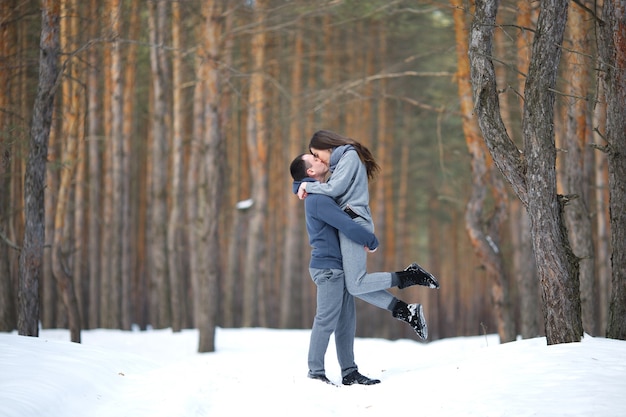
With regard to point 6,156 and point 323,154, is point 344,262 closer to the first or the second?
point 323,154

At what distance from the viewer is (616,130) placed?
21.8 feet

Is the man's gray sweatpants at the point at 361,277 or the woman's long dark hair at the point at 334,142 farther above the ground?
the woman's long dark hair at the point at 334,142

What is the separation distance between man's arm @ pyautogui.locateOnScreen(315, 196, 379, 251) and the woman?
0.07 metres

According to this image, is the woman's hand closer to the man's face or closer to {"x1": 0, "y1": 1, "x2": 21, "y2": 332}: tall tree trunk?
the man's face

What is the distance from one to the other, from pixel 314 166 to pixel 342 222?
0.69 m

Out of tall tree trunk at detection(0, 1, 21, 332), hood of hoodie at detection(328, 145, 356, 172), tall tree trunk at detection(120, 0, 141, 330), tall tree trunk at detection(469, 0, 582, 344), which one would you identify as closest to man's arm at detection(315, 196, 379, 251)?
hood of hoodie at detection(328, 145, 356, 172)

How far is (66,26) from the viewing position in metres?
12.1

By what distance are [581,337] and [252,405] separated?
8.36ft

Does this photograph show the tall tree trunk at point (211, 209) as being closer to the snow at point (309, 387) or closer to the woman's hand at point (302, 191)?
the snow at point (309, 387)

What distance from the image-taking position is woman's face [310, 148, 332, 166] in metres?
6.73

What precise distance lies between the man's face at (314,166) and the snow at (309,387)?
5.64 ft

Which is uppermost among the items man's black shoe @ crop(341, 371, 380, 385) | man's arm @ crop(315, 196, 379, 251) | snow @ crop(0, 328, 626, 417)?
man's arm @ crop(315, 196, 379, 251)

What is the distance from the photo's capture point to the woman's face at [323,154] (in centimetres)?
673

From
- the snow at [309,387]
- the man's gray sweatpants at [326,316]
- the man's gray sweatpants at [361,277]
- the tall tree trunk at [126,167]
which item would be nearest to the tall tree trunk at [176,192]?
the tall tree trunk at [126,167]
